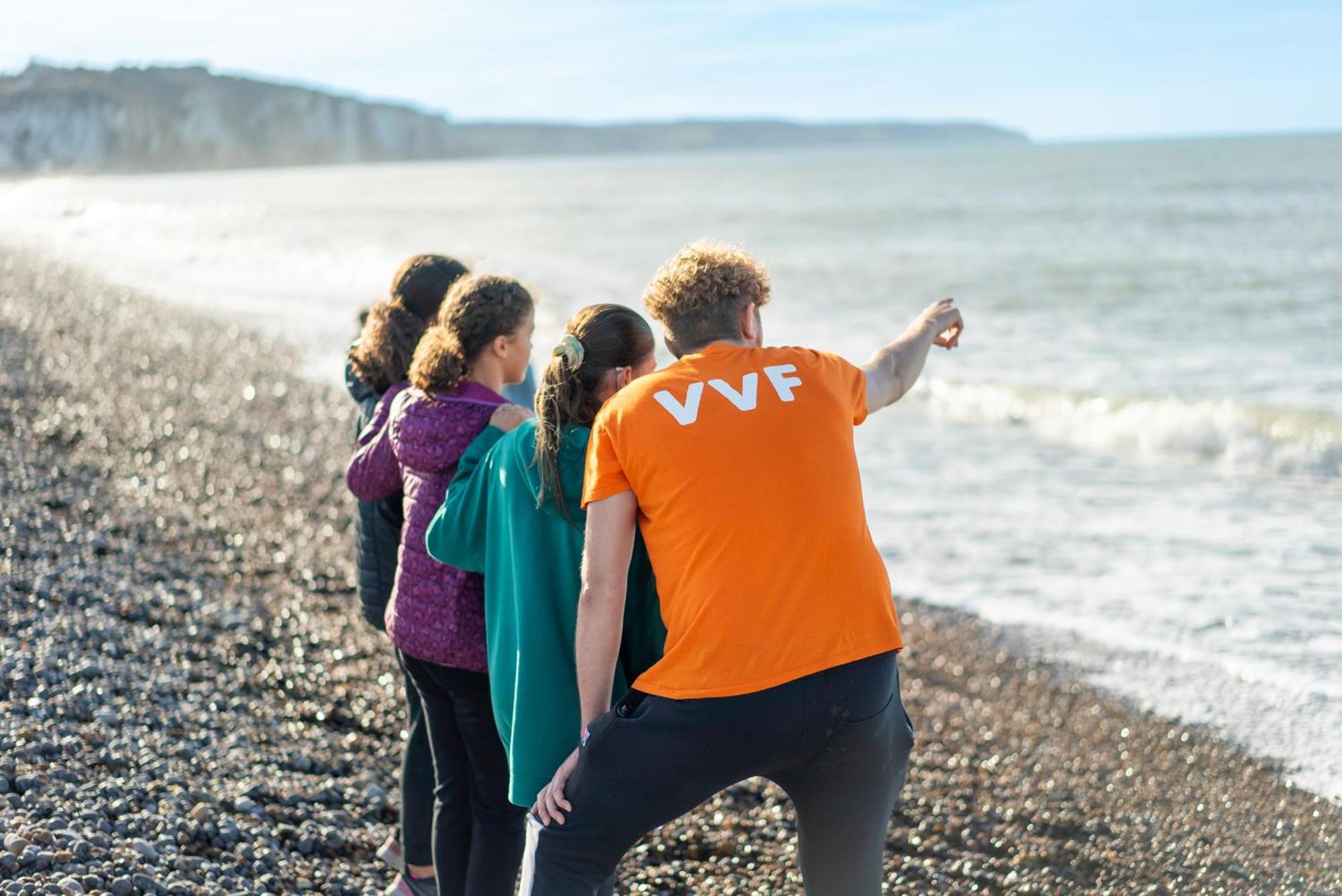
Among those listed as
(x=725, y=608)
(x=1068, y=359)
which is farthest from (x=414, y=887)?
(x=1068, y=359)

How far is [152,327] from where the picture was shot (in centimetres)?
→ 1608

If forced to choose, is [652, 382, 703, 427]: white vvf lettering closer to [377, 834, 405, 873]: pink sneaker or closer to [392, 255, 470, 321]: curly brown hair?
[392, 255, 470, 321]: curly brown hair

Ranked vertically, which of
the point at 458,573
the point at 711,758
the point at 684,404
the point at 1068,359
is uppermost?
the point at 684,404

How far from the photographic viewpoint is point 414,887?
3383 mm

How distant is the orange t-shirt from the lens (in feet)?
7.07

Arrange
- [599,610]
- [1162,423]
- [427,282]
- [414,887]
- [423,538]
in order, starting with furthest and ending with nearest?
[1162,423] < [414,887] < [427,282] < [423,538] < [599,610]

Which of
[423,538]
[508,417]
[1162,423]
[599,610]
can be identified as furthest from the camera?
[1162,423]

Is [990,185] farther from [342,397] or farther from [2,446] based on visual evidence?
[2,446]

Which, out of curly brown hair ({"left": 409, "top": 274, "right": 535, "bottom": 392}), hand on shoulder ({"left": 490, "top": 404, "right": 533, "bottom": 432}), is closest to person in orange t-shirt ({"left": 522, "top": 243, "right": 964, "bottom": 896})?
hand on shoulder ({"left": 490, "top": 404, "right": 533, "bottom": 432})

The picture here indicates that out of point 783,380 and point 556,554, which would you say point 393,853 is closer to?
point 556,554

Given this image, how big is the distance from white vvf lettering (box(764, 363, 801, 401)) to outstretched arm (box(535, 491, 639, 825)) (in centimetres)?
33

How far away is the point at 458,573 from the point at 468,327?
0.58 m

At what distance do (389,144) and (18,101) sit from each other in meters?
64.1

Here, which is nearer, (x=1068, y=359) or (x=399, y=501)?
(x=399, y=501)
